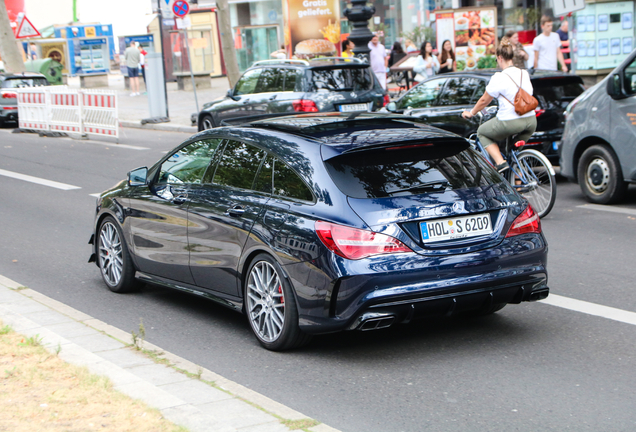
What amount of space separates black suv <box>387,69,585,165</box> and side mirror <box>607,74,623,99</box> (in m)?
1.43

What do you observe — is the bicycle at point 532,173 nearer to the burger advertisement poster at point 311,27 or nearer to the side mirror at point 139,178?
the side mirror at point 139,178

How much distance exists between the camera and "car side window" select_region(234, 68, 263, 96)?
1742cm

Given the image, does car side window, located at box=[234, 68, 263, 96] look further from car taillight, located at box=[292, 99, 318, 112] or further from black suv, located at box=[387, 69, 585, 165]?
black suv, located at box=[387, 69, 585, 165]

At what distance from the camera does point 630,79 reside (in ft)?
31.9

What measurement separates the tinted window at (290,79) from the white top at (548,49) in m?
5.05

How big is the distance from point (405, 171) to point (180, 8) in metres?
19.1

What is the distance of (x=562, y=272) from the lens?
7.25 m

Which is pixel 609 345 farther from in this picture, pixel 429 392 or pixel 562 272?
pixel 562 272

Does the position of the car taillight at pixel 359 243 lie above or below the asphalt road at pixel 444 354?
above

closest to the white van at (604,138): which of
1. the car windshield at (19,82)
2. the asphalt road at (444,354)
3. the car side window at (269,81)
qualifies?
the asphalt road at (444,354)

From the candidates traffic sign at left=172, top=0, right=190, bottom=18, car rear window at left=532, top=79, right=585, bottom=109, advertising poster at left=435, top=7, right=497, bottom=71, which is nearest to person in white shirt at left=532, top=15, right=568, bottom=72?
advertising poster at left=435, top=7, right=497, bottom=71

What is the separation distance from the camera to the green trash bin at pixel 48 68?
40.8m

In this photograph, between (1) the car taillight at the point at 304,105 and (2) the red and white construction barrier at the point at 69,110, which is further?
(2) the red and white construction barrier at the point at 69,110

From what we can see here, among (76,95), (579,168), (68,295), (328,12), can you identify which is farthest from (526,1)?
(68,295)
